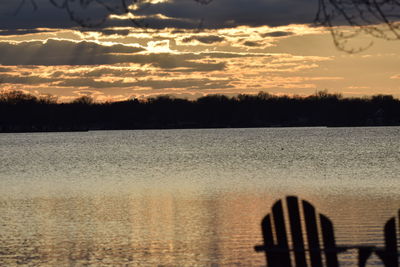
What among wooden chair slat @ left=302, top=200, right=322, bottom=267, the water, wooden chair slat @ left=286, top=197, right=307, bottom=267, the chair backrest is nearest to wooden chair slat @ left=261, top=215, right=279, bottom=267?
the chair backrest

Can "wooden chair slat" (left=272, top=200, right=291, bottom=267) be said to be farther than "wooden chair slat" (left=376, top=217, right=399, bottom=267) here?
No

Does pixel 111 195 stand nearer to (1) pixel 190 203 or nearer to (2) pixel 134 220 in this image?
(1) pixel 190 203

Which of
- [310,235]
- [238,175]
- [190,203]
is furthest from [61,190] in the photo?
[310,235]

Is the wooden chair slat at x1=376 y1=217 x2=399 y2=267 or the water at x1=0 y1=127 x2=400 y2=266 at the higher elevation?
the water at x1=0 y1=127 x2=400 y2=266

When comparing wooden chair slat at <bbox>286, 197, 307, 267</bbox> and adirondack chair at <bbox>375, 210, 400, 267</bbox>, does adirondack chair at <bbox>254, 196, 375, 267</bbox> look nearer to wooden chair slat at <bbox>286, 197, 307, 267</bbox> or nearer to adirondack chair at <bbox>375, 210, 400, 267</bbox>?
wooden chair slat at <bbox>286, 197, 307, 267</bbox>

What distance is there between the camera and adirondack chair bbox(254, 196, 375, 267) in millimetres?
8867

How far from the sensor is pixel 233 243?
→ 31.1 meters

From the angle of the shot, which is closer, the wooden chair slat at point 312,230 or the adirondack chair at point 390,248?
the wooden chair slat at point 312,230

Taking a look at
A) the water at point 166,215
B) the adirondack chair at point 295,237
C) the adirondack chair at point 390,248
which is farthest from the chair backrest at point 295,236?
the water at point 166,215

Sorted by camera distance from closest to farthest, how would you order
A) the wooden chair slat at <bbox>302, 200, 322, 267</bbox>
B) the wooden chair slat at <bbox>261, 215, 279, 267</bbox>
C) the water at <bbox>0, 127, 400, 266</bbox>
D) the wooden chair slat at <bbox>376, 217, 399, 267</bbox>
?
the wooden chair slat at <bbox>261, 215, 279, 267</bbox> → the wooden chair slat at <bbox>302, 200, 322, 267</bbox> → the wooden chair slat at <bbox>376, 217, 399, 267</bbox> → the water at <bbox>0, 127, 400, 266</bbox>

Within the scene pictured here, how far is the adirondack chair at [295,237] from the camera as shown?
8867mm

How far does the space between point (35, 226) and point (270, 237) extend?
102ft

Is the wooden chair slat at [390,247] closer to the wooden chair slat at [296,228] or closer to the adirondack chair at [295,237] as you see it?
the adirondack chair at [295,237]

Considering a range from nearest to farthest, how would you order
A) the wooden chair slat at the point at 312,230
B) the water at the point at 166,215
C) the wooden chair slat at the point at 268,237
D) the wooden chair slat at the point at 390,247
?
the wooden chair slat at the point at 268,237
the wooden chair slat at the point at 312,230
the wooden chair slat at the point at 390,247
the water at the point at 166,215
